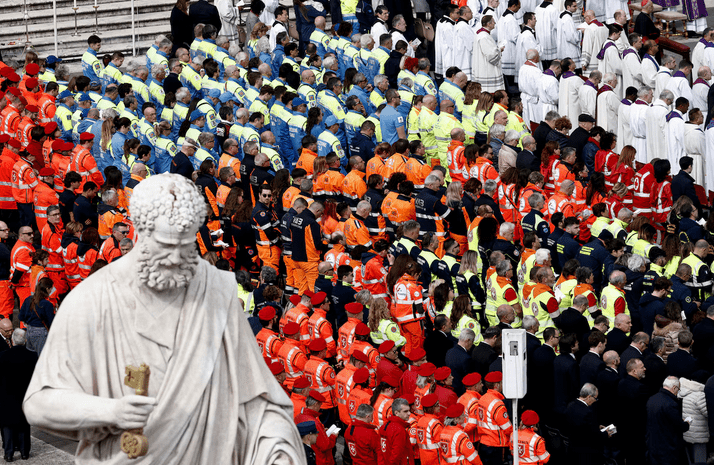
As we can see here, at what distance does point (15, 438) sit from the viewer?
13.7 meters

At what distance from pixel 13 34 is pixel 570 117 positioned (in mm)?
13817

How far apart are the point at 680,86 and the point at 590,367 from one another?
1088 cm

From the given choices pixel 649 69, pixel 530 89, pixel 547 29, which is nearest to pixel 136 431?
pixel 530 89

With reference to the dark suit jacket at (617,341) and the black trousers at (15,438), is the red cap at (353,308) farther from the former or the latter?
the black trousers at (15,438)

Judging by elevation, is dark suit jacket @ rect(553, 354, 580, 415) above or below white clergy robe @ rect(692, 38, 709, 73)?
below

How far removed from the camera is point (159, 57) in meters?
25.3

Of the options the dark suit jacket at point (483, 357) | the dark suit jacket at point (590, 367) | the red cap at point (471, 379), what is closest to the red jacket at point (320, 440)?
the red cap at point (471, 379)

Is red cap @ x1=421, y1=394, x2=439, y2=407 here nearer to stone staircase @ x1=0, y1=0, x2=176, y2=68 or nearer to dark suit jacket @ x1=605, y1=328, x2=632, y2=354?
dark suit jacket @ x1=605, y1=328, x2=632, y2=354

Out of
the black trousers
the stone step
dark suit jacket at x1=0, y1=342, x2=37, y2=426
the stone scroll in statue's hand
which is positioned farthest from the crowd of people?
the stone scroll in statue's hand

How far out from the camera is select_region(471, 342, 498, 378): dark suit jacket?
13.7 metres

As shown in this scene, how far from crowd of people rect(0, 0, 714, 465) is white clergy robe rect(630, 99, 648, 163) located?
0.15 feet

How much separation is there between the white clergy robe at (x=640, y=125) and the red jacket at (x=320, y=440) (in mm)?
11804

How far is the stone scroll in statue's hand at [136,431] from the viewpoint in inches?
140

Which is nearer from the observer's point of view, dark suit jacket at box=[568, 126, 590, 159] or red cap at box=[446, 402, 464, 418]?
red cap at box=[446, 402, 464, 418]
